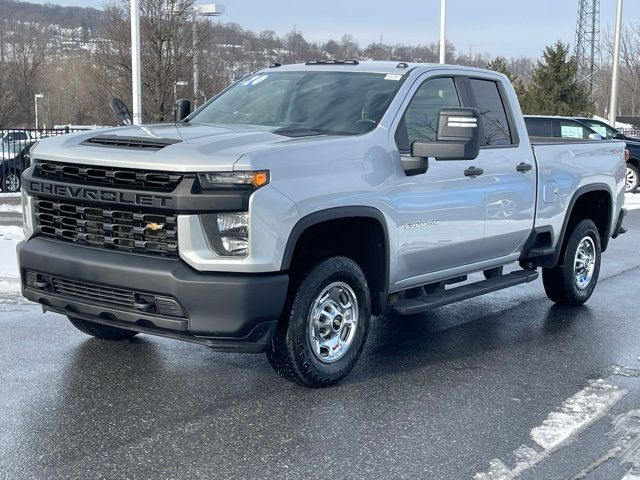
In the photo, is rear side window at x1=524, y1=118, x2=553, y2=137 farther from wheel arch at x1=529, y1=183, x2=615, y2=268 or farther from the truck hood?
the truck hood

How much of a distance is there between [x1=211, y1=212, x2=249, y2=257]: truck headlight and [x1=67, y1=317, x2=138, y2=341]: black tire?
1.69 meters

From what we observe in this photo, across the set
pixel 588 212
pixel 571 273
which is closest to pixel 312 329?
pixel 571 273

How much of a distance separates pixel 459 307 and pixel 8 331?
3.84 metres

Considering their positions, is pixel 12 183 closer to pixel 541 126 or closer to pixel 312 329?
pixel 541 126

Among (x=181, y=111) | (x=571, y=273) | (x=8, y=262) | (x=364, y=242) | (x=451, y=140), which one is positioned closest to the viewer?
(x=451, y=140)

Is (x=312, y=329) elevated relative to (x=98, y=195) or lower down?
lower down

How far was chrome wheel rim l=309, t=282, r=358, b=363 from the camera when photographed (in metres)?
5.25

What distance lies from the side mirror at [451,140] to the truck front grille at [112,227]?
5.57ft

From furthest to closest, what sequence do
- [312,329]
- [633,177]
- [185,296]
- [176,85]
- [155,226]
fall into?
[176,85]
[633,177]
[312,329]
[155,226]
[185,296]

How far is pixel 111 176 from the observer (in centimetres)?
486

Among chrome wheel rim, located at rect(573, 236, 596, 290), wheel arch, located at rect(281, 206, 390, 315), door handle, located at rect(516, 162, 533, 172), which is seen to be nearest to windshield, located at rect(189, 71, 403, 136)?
wheel arch, located at rect(281, 206, 390, 315)

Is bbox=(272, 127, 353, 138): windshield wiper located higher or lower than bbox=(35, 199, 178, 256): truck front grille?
higher

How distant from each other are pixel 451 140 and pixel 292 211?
1.29 metres

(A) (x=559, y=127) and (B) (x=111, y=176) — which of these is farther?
(A) (x=559, y=127)
